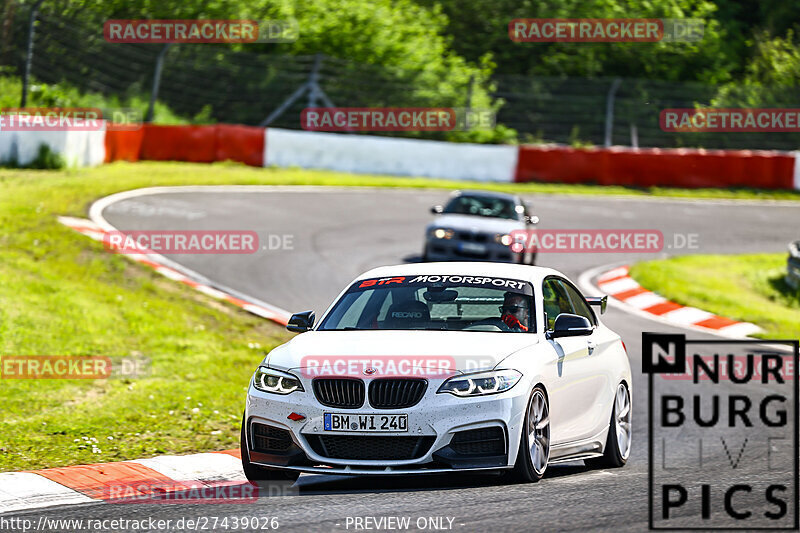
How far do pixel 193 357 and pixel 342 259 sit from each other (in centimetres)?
700

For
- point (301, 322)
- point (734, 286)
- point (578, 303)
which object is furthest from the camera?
point (734, 286)

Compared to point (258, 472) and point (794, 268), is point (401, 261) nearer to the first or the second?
point (794, 268)

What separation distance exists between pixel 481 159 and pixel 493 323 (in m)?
25.0

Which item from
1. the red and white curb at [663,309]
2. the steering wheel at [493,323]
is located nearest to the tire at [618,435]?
the steering wheel at [493,323]

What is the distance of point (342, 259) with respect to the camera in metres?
19.3

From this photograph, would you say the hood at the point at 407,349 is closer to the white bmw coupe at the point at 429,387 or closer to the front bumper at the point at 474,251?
the white bmw coupe at the point at 429,387

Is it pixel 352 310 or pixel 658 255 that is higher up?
pixel 352 310

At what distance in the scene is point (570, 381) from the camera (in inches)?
314

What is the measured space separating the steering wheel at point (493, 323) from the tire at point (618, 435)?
4.28ft

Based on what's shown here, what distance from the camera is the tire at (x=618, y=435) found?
8.78m

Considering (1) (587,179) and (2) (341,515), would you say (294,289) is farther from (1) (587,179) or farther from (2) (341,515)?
(1) (587,179)

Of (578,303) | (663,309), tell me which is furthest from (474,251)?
(578,303)

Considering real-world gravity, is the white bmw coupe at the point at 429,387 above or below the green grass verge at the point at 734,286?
above

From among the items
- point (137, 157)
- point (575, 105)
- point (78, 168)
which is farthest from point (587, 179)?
point (78, 168)
